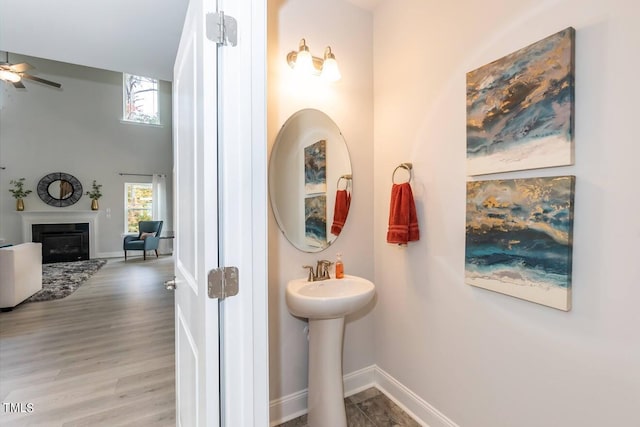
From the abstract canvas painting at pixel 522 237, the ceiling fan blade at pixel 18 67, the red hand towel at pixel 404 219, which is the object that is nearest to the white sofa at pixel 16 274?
the ceiling fan blade at pixel 18 67

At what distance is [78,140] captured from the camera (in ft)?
22.1

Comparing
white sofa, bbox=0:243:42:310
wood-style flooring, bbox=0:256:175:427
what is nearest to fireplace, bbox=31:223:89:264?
white sofa, bbox=0:243:42:310

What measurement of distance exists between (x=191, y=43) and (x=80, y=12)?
62.9 inches

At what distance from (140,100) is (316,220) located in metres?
7.81

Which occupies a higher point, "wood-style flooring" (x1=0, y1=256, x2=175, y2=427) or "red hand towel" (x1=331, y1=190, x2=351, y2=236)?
"red hand towel" (x1=331, y1=190, x2=351, y2=236)

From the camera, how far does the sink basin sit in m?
1.42

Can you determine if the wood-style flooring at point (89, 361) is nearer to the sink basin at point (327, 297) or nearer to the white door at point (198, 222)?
the white door at point (198, 222)

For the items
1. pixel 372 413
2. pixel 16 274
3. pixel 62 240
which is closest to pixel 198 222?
pixel 372 413

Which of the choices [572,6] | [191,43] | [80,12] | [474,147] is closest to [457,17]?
[572,6]

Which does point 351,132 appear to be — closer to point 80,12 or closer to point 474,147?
point 474,147

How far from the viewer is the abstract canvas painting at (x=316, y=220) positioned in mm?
1816

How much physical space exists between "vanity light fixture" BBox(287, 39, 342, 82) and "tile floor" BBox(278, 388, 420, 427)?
6.62 feet

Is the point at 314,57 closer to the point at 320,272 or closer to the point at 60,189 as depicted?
the point at 320,272

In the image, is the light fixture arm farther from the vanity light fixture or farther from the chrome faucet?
the chrome faucet
